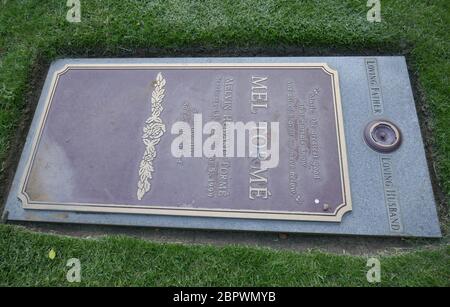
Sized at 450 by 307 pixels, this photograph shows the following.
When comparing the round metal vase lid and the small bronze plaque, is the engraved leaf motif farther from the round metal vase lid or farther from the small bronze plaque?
the round metal vase lid

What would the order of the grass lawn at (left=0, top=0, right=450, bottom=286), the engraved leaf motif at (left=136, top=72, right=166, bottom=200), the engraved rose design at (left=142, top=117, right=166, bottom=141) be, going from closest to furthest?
the grass lawn at (left=0, top=0, right=450, bottom=286) < the engraved leaf motif at (left=136, top=72, right=166, bottom=200) < the engraved rose design at (left=142, top=117, right=166, bottom=141)

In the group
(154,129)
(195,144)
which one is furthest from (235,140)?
(154,129)

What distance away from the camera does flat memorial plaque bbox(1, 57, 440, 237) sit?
2699mm

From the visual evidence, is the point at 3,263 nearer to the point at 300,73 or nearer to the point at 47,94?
the point at 47,94

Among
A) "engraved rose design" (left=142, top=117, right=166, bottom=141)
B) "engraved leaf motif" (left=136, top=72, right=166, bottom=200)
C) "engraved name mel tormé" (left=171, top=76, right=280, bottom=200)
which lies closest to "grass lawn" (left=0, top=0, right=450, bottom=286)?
"engraved leaf motif" (left=136, top=72, right=166, bottom=200)

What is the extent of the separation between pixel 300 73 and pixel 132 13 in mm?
1710

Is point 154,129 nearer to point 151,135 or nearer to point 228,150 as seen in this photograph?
point 151,135

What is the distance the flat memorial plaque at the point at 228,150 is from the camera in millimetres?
2699

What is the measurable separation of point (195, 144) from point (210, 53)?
979 mm

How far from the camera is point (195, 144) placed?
2924mm

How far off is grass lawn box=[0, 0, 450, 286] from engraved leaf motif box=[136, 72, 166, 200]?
16.2 inches

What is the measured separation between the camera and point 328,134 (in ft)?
9.37

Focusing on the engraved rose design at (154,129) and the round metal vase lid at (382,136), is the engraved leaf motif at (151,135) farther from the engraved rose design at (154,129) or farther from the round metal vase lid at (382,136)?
the round metal vase lid at (382,136)
